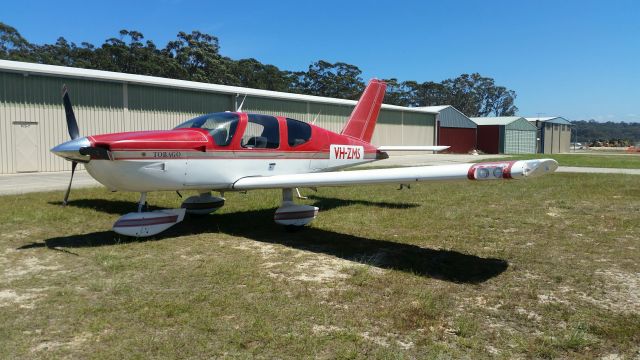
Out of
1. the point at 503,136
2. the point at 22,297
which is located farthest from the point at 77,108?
the point at 503,136

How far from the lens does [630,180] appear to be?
15.8m

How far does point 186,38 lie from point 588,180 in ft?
219

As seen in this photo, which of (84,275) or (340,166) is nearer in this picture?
(84,275)

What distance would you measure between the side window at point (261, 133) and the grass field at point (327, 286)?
142cm

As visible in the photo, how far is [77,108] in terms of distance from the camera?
63.8ft

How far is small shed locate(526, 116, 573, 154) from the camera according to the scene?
58594mm

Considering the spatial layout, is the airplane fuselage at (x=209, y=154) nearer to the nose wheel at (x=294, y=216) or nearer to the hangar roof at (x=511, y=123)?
the nose wheel at (x=294, y=216)

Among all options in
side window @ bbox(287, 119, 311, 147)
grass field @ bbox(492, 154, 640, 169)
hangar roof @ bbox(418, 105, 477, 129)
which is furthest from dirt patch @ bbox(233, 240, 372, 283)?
hangar roof @ bbox(418, 105, 477, 129)

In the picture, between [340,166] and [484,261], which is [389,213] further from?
[484,261]

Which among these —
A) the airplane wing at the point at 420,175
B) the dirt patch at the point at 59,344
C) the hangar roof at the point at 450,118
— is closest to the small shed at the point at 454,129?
the hangar roof at the point at 450,118

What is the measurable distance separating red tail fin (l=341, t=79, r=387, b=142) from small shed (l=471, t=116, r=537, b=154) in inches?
1687

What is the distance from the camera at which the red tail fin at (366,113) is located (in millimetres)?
11242

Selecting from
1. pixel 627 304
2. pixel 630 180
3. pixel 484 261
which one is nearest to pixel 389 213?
pixel 484 261

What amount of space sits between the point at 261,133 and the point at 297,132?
2.91 ft
